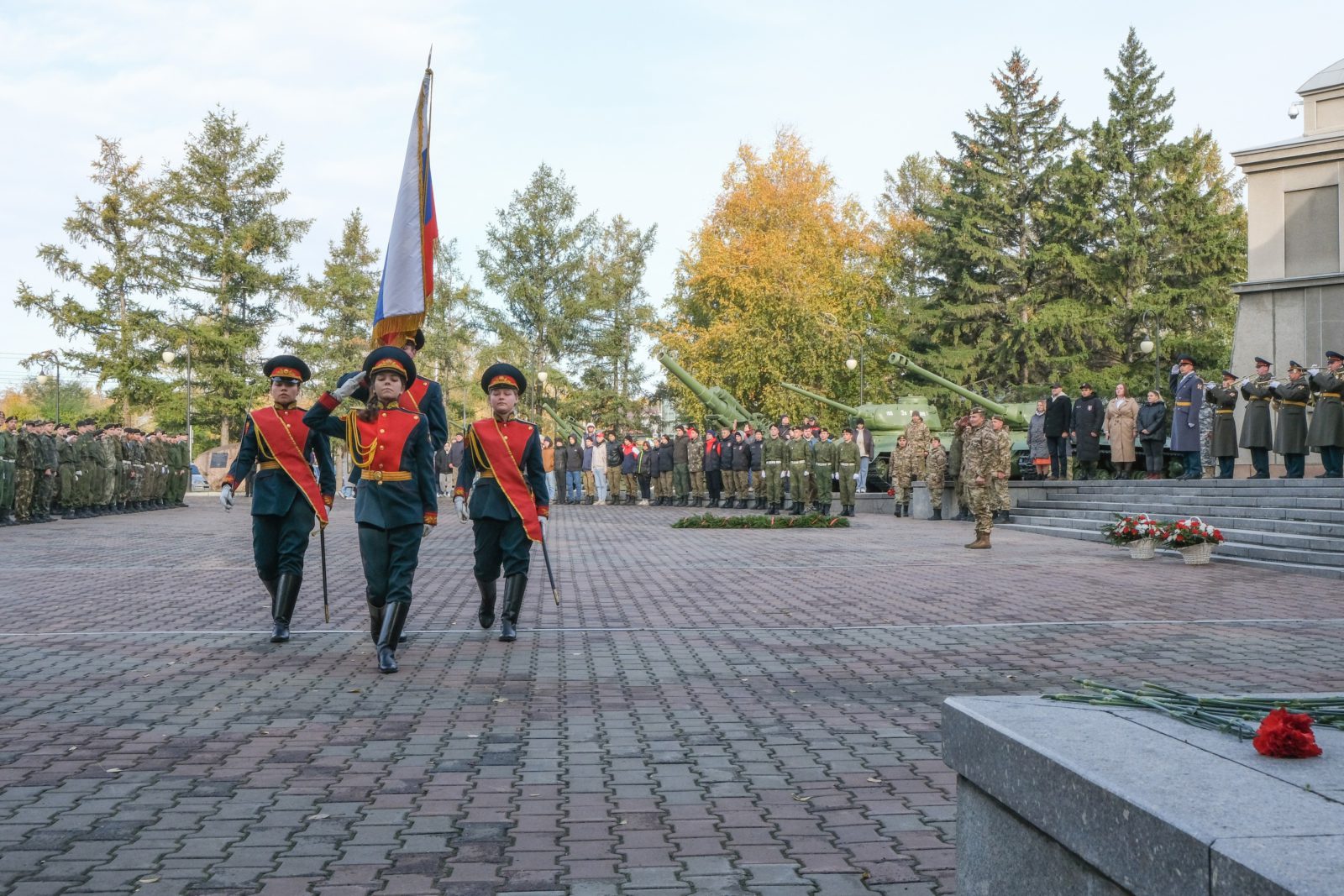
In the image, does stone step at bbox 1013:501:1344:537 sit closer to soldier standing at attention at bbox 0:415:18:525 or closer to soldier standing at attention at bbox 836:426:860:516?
soldier standing at attention at bbox 836:426:860:516

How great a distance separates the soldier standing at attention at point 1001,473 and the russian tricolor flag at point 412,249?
31.6 feet

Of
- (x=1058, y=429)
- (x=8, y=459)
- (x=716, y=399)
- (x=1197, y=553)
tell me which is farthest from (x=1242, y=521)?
(x=716, y=399)

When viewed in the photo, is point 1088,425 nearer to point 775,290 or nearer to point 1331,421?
point 1331,421

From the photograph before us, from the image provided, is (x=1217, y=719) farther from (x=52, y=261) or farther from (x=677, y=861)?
(x=52, y=261)

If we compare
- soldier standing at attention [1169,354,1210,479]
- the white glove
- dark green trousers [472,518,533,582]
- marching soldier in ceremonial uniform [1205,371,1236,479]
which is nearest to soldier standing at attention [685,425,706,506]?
soldier standing at attention [1169,354,1210,479]

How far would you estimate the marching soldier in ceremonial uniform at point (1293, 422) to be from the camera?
2030 centimetres

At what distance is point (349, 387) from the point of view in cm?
837

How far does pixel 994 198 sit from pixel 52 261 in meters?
37.1

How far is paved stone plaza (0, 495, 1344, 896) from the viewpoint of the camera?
13.7ft

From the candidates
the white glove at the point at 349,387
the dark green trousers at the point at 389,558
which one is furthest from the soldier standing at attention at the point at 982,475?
the dark green trousers at the point at 389,558

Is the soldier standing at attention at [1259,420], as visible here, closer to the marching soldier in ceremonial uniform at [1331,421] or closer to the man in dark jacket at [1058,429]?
the marching soldier in ceremonial uniform at [1331,421]

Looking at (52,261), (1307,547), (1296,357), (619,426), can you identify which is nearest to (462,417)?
(619,426)

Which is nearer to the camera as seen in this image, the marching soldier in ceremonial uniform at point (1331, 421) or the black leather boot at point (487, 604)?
the black leather boot at point (487, 604)

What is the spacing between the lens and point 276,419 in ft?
29.7
